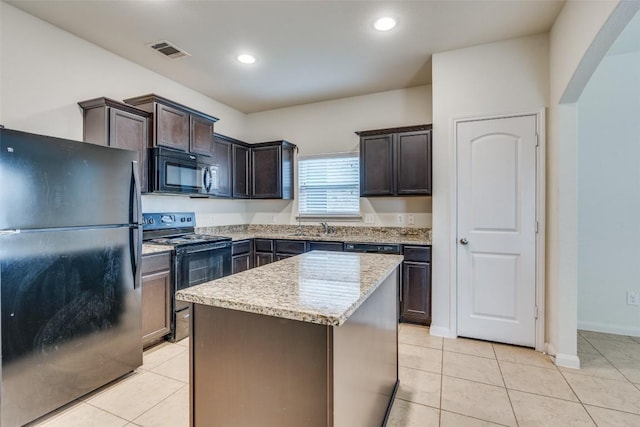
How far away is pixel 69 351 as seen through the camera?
1.99m

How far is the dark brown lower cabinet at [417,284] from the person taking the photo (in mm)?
3264

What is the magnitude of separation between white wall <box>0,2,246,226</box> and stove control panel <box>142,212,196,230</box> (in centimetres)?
11

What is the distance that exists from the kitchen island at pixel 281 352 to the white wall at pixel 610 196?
2.96 meters

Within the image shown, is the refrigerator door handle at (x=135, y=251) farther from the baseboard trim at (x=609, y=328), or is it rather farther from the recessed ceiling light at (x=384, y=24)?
the baseboard trim at (x=609, y=328)

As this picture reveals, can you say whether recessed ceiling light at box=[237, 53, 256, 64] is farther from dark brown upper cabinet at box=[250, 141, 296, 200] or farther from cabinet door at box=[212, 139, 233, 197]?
dark brown upper cabinet at box=[250, 141, 296, 200]

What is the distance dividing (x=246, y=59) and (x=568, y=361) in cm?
390

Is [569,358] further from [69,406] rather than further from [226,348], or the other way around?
[69,406]

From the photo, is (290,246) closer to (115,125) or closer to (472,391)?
(115,125)

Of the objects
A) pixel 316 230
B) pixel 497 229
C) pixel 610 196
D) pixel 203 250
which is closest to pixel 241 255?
pixel 203 250

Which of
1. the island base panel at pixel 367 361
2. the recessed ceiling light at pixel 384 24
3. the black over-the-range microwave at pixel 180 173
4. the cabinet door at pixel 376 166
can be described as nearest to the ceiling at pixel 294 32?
the recessed ceiling light at pixel 384 24

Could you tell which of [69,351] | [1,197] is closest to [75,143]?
[1,197]

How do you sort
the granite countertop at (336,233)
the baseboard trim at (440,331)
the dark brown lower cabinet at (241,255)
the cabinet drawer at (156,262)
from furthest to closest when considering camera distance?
the dark brown lower cabinet at (241,255) → the granite countertop at (336,233) → the baseboard trim at (440,331) → the cabinet drawer at (156,262)

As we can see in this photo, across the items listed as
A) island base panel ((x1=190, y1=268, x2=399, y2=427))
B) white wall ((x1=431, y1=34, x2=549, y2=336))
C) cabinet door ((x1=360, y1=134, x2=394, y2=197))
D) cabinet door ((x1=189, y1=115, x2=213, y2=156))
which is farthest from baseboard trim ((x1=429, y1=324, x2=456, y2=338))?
cabinet door ((x1=189, y1=115, x2=213, y2=156))

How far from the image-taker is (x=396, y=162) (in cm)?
361
